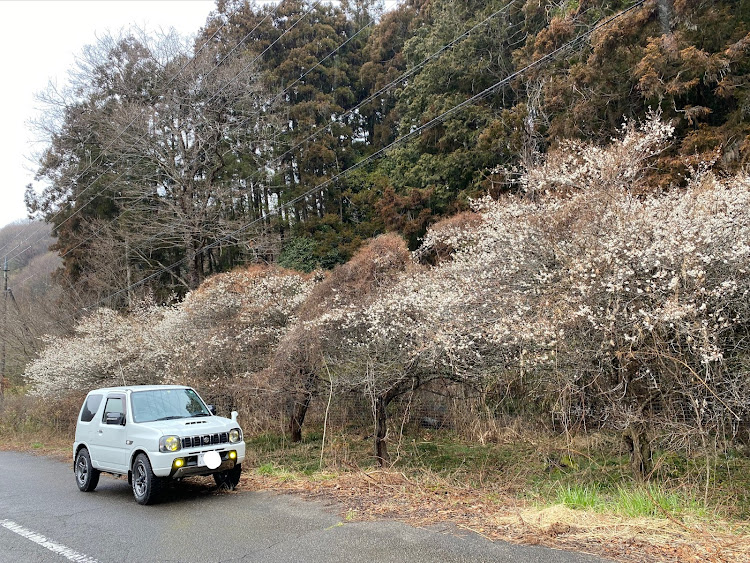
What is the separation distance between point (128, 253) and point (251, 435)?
19012mm

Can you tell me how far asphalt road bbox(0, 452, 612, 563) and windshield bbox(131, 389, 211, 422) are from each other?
3.90 feet

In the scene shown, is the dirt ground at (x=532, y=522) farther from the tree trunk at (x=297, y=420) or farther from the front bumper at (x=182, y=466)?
Answer: the tree trunk at (x=297, y=420)

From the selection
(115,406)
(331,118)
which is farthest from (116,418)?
(331,118)

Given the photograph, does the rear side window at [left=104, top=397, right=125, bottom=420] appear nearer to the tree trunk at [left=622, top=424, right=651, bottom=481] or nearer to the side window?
the side window

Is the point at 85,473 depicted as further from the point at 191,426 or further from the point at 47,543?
the point at 47,543

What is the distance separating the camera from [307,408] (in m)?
14.0

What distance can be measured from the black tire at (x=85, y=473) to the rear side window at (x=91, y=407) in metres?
0.53

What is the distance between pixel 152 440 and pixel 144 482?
0.66m

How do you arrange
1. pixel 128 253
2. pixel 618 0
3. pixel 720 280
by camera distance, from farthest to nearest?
pixel 128 253 < pixel 618 0 < pixel 720 280

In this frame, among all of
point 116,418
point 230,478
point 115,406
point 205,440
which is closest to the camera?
point 205,440

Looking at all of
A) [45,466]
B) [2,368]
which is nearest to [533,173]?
[45,466]

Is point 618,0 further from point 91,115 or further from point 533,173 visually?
point 91,115

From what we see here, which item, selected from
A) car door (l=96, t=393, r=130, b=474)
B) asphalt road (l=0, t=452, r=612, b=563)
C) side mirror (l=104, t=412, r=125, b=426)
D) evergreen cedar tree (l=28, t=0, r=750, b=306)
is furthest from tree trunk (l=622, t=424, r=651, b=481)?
evergreen cedar tree (l=28, t=0, r=750, b=306)

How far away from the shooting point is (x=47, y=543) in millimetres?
6176
